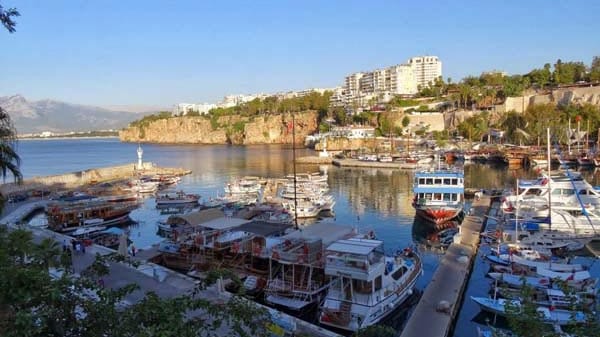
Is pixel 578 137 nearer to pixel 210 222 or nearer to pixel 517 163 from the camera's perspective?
pixel 517 163

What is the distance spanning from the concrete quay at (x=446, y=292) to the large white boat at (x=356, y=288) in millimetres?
1226

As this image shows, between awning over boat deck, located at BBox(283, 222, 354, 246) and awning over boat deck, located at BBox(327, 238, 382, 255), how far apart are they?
1977 mm

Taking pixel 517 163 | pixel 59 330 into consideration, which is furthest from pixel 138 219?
pixel 517 163

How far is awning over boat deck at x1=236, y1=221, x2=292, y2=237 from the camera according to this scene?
21.9 metres

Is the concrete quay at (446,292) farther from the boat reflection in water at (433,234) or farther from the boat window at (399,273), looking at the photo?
the boat reflection in water at (433,234)

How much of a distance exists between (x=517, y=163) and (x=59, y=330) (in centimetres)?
6580

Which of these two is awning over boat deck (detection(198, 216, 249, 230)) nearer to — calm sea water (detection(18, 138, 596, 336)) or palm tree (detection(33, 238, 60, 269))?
calm sea water (detection(18, 138, 596, 336))

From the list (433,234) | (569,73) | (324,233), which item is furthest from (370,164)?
(569,73)

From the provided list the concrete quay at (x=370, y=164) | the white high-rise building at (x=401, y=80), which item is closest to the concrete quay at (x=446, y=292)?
the concrete quay at (x=370, y=164)

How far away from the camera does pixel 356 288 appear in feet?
53.9

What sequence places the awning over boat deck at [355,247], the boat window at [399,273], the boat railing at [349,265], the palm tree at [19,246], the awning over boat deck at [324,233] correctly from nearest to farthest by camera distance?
the palm tree at [19,246] → the boat railing at [349,265] → the awning over boat deck at [355,247] → the boat window at [399,273] → the awning over boat deck at [324,233]

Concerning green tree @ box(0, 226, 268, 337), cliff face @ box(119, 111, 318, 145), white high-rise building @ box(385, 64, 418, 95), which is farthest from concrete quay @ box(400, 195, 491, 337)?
white high-rise building @ box(385, 64, 418, 95)

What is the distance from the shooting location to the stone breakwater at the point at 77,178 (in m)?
48.3

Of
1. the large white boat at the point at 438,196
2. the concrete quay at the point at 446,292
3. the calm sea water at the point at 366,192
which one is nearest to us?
the concrete quay at the point at 446,292
